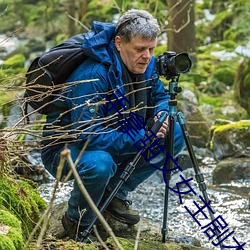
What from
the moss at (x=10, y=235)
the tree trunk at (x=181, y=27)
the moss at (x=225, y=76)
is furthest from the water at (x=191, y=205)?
the moss at (x=225, y=76)

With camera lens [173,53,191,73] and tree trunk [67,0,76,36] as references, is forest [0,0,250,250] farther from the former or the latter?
camera lens [173,53,191,73]

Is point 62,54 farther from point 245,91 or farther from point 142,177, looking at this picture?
point 245,91

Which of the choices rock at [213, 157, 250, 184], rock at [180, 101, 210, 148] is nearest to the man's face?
rock at [213, 157, 250, 184]

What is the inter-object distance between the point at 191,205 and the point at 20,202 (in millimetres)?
2866

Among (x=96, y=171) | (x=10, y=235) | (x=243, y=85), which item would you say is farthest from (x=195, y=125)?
(x=10, y=235)

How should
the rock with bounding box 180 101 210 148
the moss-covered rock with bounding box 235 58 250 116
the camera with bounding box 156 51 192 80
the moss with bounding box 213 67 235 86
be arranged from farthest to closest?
the moss with bounding box 213 67 235 86
the moss-covered rock with bounding box 235 58 250 116
the rock with bounding box 180 101 210 148
the camera with bounding box 156 51 192 80

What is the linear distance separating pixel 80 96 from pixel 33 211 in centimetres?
67

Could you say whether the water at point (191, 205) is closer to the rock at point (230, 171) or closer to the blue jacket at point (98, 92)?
the rock at point (230, 171)

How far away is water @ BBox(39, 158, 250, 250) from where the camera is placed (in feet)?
16.3

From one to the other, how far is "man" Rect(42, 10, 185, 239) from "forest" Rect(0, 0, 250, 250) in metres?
0.22

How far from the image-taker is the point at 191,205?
19.1 feet

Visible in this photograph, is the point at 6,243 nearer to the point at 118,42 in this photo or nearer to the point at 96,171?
the point at 96,171

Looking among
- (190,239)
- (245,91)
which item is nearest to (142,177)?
(190,239)

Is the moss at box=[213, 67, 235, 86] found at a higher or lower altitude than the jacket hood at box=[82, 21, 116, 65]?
lower
